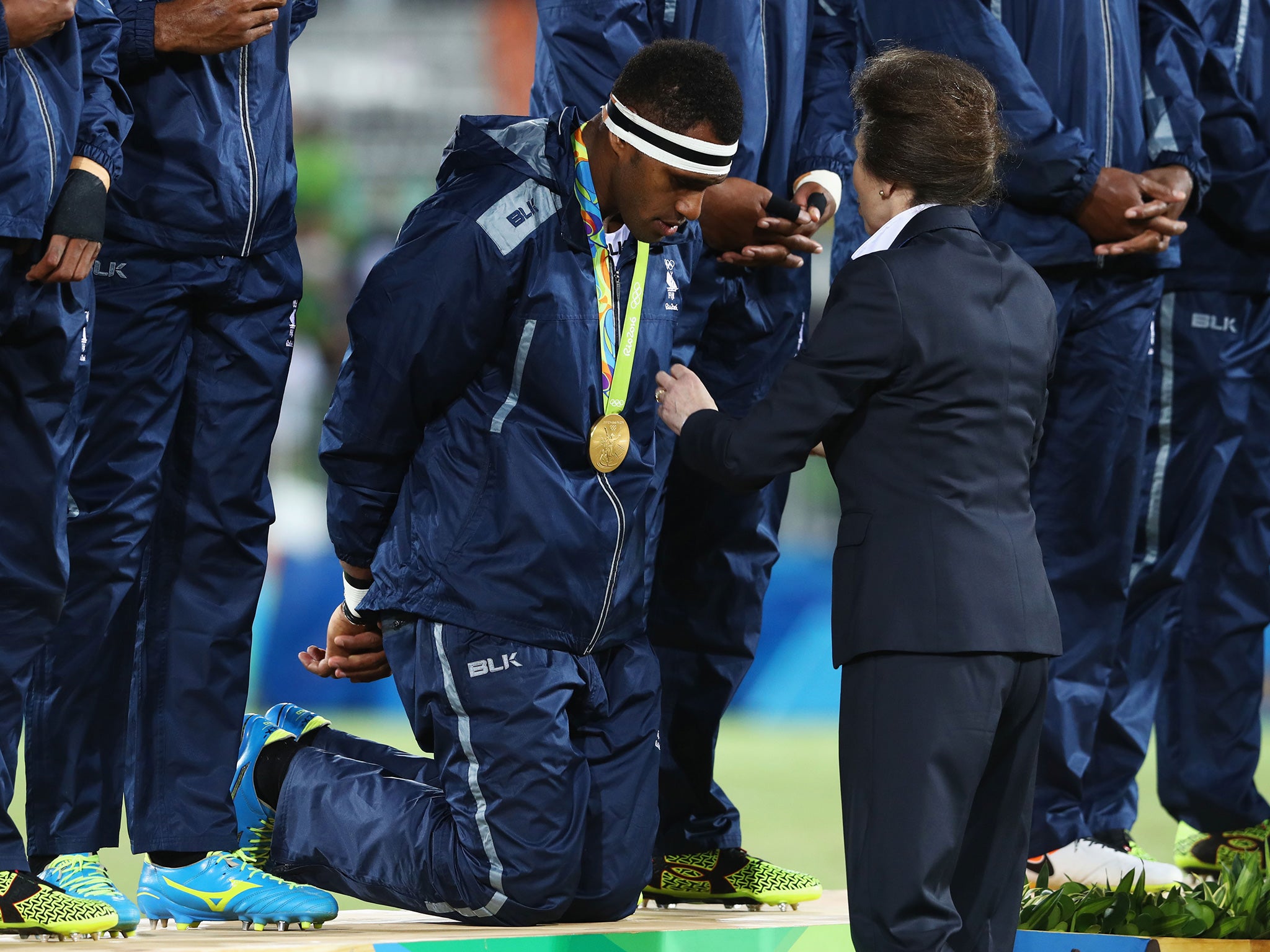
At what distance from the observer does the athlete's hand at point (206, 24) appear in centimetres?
299

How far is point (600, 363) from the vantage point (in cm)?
306

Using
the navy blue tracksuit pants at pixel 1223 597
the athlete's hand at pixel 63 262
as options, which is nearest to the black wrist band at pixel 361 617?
the athlete's hand at pixel 63 262

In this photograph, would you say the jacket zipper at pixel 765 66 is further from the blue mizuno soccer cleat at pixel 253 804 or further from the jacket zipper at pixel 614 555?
the blue mizuno soccer cleat at pixel 253 804

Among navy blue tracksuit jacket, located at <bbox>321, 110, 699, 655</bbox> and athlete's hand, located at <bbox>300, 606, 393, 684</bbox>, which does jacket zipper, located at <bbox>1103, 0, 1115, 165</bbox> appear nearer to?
navy blue tracksuit jacket, located at <bbox>321, 110, 699, 655</bbox>

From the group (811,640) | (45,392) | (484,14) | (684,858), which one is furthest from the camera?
(484,14)

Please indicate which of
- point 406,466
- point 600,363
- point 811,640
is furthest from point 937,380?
point 811,640

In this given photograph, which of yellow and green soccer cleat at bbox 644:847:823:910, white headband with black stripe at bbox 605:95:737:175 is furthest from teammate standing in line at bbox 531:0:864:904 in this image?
white headband with black stripe at bbox 605:95:737:175

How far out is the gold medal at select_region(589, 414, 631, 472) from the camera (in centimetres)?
304

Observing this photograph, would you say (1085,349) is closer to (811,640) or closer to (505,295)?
(505,295)

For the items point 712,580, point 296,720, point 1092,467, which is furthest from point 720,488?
point 296,720

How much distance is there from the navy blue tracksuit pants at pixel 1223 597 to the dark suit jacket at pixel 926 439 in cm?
185

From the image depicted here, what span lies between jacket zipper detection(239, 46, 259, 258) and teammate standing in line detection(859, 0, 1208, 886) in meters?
1.49

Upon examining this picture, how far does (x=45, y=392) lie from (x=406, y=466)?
2.25ft

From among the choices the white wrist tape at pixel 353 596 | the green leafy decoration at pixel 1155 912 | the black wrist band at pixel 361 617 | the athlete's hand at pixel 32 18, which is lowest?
the green leafy decoration at pixel 1155 912
